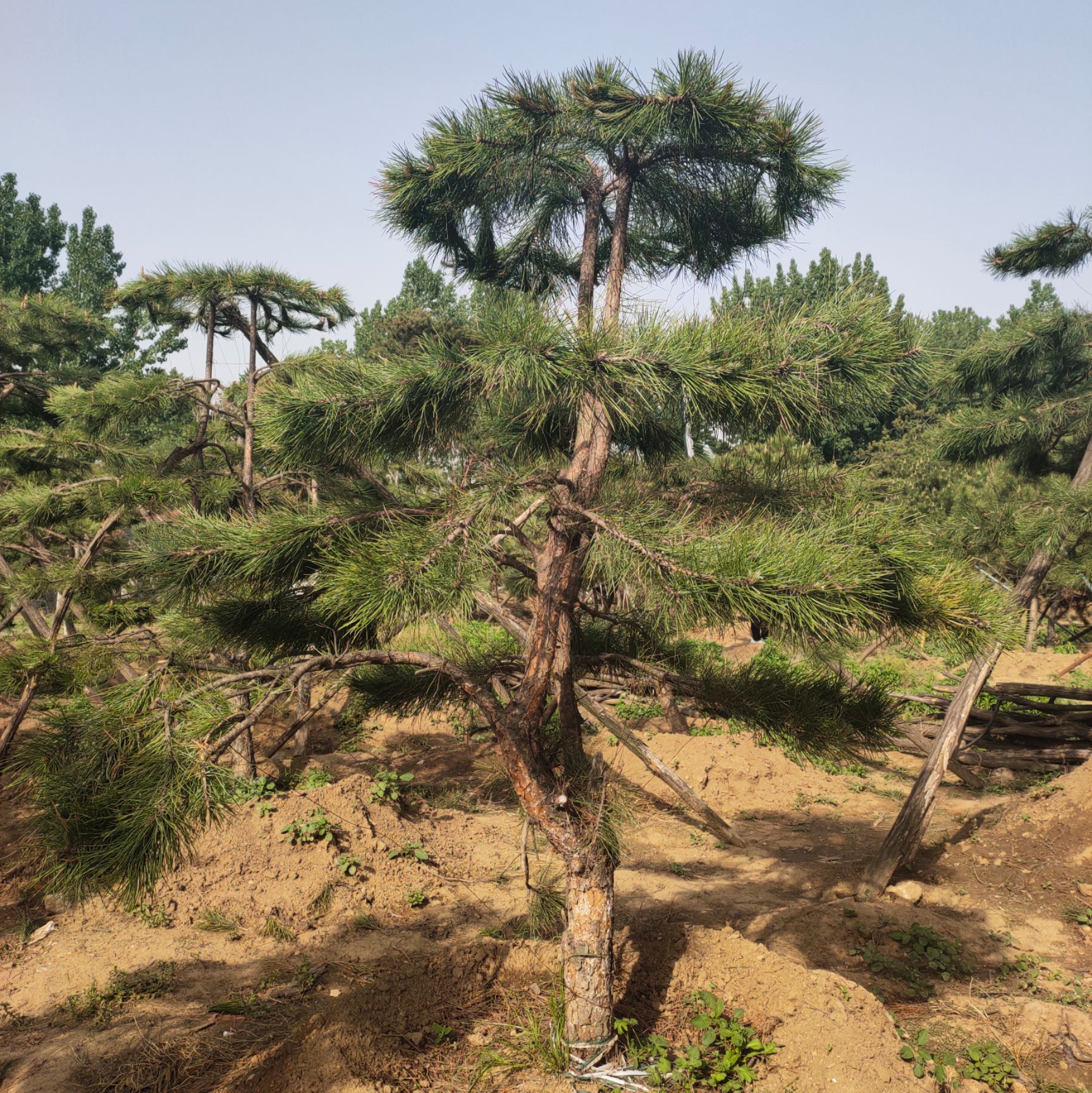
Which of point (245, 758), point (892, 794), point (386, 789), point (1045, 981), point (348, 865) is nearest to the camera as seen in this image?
point (1045, 981)

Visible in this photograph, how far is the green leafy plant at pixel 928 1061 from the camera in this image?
377cm

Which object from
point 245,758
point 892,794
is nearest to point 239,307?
point 245,758

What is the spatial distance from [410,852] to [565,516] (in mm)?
4905

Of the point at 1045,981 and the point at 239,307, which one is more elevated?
the point at 239,307

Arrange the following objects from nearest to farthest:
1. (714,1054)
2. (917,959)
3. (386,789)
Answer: (714,1054), (917,959), (386,789)

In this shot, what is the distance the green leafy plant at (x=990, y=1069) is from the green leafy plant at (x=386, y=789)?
16.8ft

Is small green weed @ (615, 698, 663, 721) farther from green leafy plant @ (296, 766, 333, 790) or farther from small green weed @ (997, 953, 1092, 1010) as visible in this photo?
small green weed @ (997, 953, 1092, 1010)

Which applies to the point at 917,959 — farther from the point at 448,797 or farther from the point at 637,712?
the point at 637,712

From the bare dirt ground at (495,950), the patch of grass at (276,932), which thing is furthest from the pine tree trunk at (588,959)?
the patch of grass at (276,932)

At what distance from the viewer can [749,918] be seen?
6.05 meters

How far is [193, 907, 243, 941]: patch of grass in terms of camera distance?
5820 mm

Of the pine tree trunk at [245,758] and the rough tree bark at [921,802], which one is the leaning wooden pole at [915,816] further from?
the pine tree trunk at [245,758]

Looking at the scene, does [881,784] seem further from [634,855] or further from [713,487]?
[713,487]

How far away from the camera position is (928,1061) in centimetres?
396
